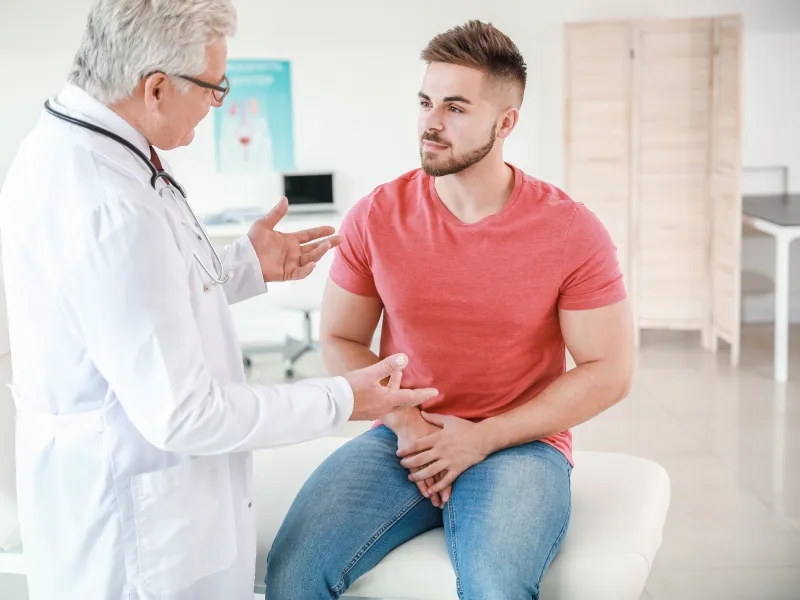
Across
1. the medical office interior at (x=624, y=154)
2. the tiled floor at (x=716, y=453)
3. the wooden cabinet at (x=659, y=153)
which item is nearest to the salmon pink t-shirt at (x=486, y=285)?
the tiled floor at (x=716, y=453)

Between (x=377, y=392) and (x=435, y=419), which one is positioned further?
(x=435, y=419)

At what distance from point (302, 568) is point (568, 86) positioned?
3.97 m

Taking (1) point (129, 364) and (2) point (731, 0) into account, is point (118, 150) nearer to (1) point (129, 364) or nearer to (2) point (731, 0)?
(1) point (129, 364)

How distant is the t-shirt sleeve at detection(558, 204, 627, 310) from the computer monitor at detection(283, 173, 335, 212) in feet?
12.3

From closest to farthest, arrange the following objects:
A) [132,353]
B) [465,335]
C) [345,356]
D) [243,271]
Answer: [132,353] → [243,271] → [465,335] → [345,356]

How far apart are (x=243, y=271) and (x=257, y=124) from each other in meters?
4.06

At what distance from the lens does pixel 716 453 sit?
3809mm

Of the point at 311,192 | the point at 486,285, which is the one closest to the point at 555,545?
the point at 486,285

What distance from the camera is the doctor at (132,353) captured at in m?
1.46

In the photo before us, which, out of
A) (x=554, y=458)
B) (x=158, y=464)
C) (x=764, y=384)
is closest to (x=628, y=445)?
(x=764, y=384)

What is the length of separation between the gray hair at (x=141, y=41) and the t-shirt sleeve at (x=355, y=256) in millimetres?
648

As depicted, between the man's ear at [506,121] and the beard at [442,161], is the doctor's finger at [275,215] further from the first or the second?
the man's ear at [506,121]

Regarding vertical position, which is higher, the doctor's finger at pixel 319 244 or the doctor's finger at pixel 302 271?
the doctor's finger at pixel 319 244

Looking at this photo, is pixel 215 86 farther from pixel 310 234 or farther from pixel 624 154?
pixel 624 154
